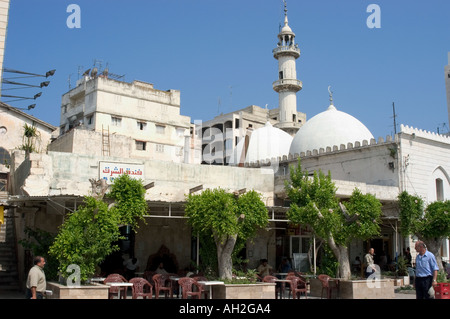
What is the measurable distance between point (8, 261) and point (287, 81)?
2765 centimetres

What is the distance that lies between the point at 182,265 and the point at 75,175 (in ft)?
17.3

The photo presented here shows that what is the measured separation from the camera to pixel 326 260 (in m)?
15.4

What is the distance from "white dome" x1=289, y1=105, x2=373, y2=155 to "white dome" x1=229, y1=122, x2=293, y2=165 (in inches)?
159

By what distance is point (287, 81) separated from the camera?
39781mm

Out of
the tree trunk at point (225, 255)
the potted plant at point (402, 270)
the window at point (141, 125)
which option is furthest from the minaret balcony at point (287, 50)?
the tree trunk at point (225, 255)

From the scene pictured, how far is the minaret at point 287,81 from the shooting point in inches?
1581

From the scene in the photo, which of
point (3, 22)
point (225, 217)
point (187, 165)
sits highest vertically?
point (3, 22)

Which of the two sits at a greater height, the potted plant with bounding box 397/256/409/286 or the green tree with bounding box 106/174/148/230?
the green tree with bounding box 106/174/148/230

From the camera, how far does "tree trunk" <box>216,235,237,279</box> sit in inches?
539

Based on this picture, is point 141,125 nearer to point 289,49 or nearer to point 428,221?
point 289,49

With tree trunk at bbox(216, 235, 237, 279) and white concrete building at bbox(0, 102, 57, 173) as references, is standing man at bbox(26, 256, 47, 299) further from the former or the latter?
Result: white concrete building at bbox(0, 102, 57, 173)

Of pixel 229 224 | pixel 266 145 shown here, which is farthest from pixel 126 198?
pixel 266 145

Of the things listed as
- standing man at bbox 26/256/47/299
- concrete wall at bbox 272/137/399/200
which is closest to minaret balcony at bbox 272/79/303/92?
concrete wall at bbox 272/137/399/200
